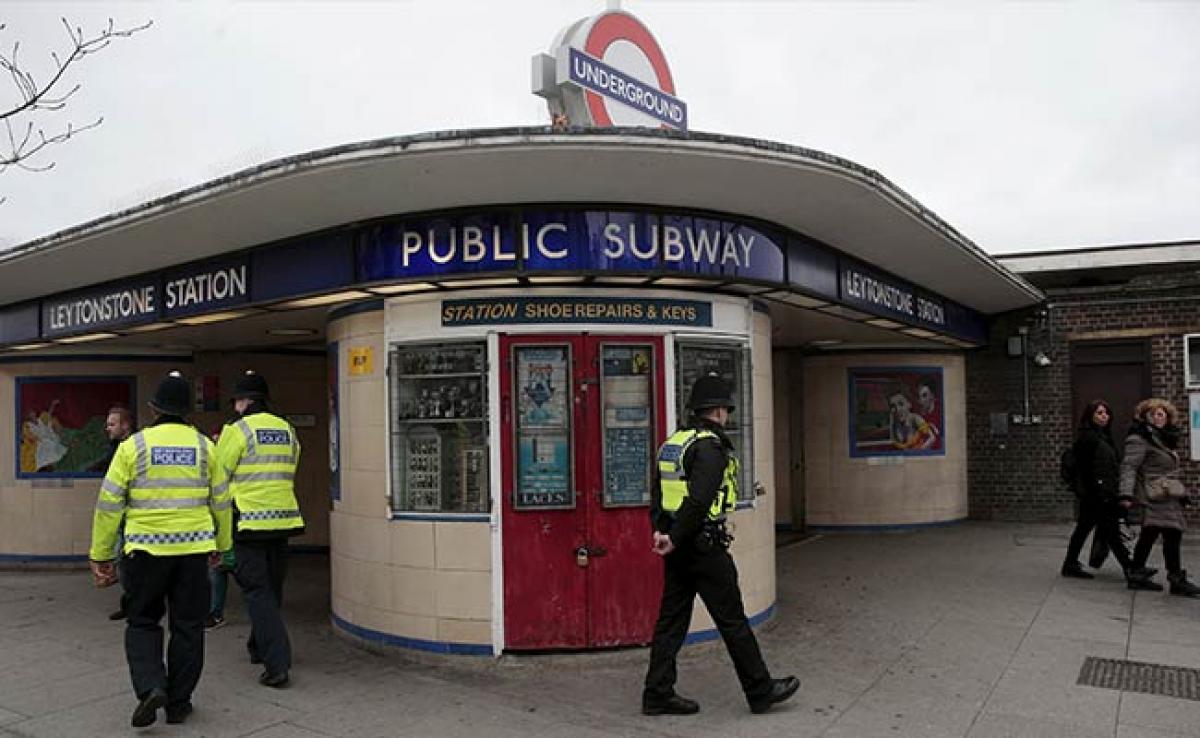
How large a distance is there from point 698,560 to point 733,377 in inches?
81.7

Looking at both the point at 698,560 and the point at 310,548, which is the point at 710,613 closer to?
the point at 698,560

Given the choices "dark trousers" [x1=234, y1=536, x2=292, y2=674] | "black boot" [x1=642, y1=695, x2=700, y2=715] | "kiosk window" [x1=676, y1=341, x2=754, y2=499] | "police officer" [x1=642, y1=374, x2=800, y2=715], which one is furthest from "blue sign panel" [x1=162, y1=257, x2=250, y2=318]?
"black boot" [x1=642, y1=695, x2=700, y2=715]

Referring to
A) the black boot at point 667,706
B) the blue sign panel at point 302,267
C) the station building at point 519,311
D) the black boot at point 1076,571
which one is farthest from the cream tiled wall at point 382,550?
the black boot at point 1076,571

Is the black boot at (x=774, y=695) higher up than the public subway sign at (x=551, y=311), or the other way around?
the public subway sign at (x=551, y=311)

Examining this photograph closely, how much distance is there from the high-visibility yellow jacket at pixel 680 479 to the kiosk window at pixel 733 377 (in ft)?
3.92

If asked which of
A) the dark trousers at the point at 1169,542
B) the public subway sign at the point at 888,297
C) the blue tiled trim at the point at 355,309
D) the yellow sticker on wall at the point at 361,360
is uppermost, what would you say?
the public subway sign at the point at 888,297

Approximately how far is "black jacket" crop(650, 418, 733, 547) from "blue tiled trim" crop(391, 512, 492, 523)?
4.91 ft

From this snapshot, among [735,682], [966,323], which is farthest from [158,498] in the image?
[966,323]

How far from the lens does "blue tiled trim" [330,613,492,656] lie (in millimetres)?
6215

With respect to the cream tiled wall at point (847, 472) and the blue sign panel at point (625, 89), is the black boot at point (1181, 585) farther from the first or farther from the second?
the blue sign panel at point (625, 89)

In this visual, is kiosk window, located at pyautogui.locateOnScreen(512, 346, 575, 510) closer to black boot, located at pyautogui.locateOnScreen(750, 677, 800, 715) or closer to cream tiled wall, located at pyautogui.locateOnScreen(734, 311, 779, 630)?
cream tiled wall, located at pyautogui.locateOnScreen(734, 311, 779, 630)

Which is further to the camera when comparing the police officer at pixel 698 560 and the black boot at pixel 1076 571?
the black boot at pixel 1076 571

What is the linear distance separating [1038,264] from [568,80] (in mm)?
7540

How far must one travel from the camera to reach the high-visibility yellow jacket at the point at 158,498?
5043 mm
